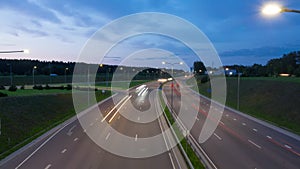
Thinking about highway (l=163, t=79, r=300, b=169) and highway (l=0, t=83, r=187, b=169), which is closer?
highway (l=0, t=83, r=187, b=169)

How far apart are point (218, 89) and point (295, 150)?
64.8m

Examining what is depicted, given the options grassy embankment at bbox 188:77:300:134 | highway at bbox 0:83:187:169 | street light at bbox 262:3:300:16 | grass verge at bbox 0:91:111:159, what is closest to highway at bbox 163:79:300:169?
highway at bbox 0:83:187:169

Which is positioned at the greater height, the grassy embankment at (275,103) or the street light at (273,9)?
the street light at (273,9)

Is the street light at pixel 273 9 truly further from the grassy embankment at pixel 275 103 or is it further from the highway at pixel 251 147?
the grassy embankment at pixel 275 103

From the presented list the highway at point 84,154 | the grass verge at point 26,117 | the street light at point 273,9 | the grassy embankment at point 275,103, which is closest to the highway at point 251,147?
the highway at point 84,154

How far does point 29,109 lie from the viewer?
36188mm

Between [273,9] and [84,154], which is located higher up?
[273,9]

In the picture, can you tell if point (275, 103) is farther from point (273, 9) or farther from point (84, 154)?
point (273, 9)

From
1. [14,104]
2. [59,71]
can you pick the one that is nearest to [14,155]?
[14,104]

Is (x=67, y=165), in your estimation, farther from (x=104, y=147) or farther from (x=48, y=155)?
(x=104, y=147)

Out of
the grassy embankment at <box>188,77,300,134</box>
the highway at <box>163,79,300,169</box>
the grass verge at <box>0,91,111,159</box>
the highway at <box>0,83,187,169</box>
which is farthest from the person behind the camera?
the grassy embankment at <box>188,77,300,134</box>

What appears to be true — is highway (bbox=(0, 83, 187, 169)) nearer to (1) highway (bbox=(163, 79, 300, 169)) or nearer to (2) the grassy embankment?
(1) highway (bbox=(163, 79, 300, 169))

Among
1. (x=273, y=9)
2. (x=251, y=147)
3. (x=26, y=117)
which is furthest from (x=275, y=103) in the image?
(x=273, y=9)

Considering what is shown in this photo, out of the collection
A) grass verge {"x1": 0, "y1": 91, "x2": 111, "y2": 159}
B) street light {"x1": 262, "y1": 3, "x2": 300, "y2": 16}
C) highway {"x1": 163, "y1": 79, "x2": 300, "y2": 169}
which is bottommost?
highway {"x1": 163, "y1": 79, "x2": 300, "y2": 169}
